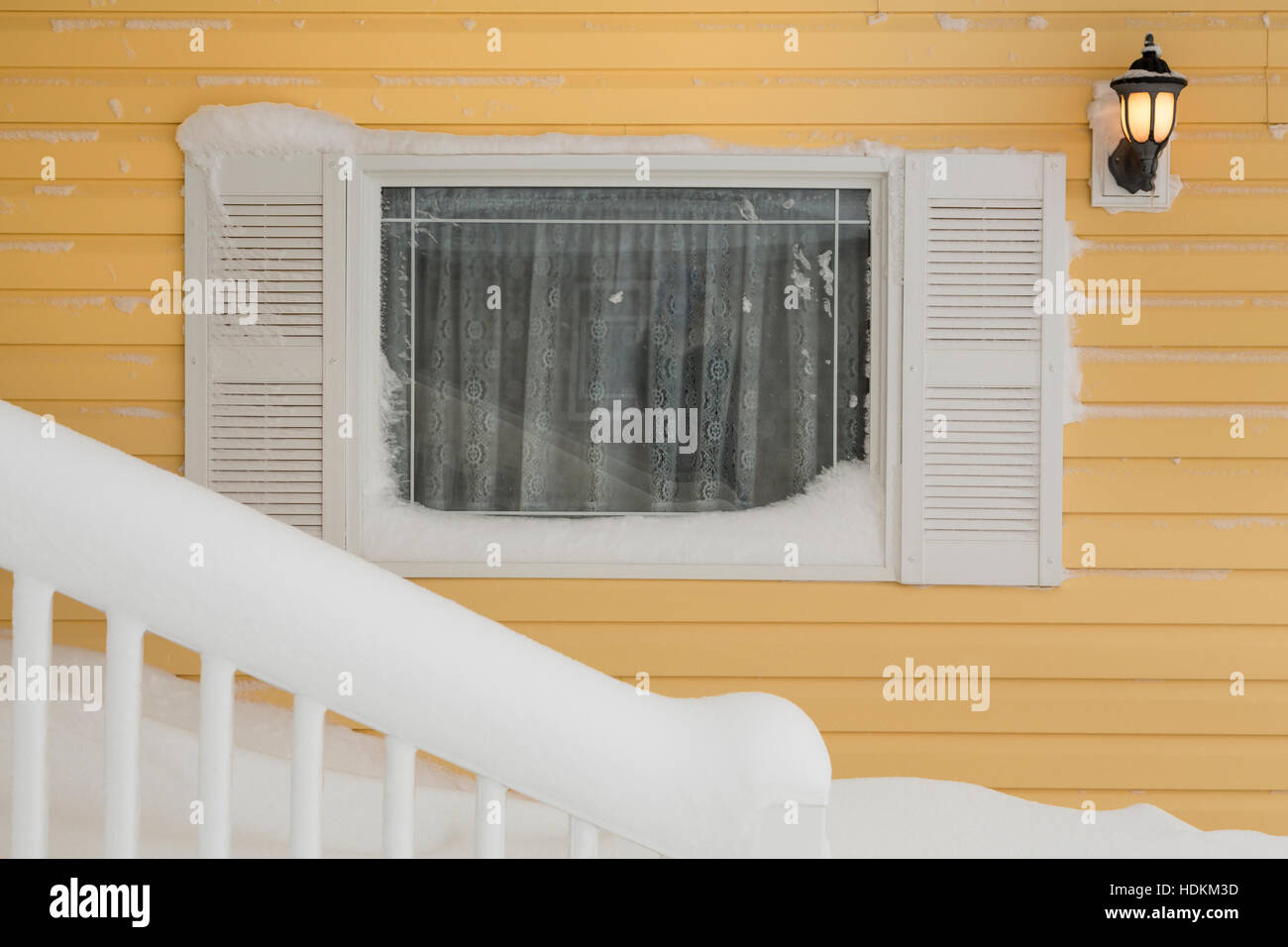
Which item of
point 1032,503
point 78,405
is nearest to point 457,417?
point 78,405

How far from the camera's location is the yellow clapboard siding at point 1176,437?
3092mm

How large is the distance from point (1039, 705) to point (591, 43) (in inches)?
93.0

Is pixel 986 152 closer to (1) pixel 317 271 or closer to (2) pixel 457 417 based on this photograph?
(2) pixel 457 417

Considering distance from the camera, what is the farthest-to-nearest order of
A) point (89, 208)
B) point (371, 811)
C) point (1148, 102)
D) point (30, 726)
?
point (89, 208) < point (1148, 102) < point (371, 811) < point (30, 726)

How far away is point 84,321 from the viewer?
313cm

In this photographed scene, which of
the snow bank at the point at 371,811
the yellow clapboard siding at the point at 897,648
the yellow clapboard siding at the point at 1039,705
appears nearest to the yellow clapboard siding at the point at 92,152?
the snow bank at the point at 371,811

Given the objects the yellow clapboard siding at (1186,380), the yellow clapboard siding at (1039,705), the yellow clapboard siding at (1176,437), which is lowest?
the yellow clapboard siding at (1039,705)

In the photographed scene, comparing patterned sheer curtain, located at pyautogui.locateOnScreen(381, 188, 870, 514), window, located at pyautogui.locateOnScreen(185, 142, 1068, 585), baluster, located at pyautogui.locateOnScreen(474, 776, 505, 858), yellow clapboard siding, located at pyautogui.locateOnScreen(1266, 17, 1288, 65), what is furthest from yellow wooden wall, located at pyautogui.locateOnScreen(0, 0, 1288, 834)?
baluster, located at pyautogui.locateOnScreen(474, 776, 505, 858)

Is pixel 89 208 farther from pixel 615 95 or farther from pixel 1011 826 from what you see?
pixel 1011 826

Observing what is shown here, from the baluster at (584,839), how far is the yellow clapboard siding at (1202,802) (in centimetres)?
261

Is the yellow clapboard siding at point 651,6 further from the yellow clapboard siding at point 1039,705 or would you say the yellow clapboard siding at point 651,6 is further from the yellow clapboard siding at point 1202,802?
the yellow clapboard siding at point 1202,802

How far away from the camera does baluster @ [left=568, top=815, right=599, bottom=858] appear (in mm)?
849

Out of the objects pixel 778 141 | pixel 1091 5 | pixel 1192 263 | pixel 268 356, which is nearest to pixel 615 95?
pixel 778 141

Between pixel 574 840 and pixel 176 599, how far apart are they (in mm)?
364
